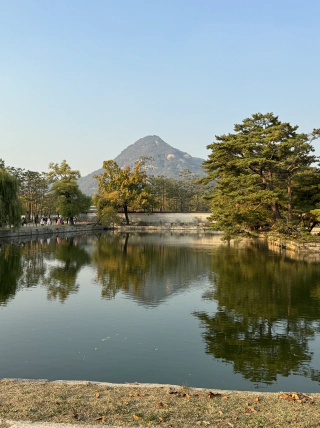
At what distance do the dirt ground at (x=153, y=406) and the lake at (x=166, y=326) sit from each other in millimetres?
1382

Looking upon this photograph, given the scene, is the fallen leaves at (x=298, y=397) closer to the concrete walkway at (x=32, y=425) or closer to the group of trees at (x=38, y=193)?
the concrete walkway at (x=32, y=425)

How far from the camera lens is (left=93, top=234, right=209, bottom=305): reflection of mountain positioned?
53.7 ft

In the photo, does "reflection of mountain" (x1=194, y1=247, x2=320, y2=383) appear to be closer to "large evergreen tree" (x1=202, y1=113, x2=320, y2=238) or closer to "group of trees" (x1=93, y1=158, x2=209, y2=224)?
"large evergreen tree" (x1=202, y1=113, x2=320, y2=238)

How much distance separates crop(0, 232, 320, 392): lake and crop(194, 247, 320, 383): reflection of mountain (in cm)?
3

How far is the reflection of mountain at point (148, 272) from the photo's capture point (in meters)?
16.4

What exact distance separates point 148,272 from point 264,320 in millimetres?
9886

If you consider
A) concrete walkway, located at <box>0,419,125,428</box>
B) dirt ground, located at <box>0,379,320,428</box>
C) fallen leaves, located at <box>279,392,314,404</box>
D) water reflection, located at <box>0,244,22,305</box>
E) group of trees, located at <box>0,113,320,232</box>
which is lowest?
water reflection, located at <box>0,244,22,305</box>

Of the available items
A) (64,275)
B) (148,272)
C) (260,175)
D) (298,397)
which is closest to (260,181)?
(260,175)

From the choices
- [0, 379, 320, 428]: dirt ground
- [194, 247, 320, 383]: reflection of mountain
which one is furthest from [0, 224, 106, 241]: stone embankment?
[0, 379, 320, 428]: dirt ground

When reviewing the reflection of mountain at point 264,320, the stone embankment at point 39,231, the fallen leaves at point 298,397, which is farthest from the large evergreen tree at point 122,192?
the fallen leaves at point 298,397

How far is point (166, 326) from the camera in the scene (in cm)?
1141

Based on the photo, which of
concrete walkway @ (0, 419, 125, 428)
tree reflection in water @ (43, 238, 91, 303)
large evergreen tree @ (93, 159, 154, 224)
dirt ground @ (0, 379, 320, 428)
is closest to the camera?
concrete walkway @ (0, 419, 125, 428)

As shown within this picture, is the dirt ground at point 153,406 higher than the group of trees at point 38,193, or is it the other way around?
the group of trees at point 38,193

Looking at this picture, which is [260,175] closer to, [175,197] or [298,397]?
[298,397]
